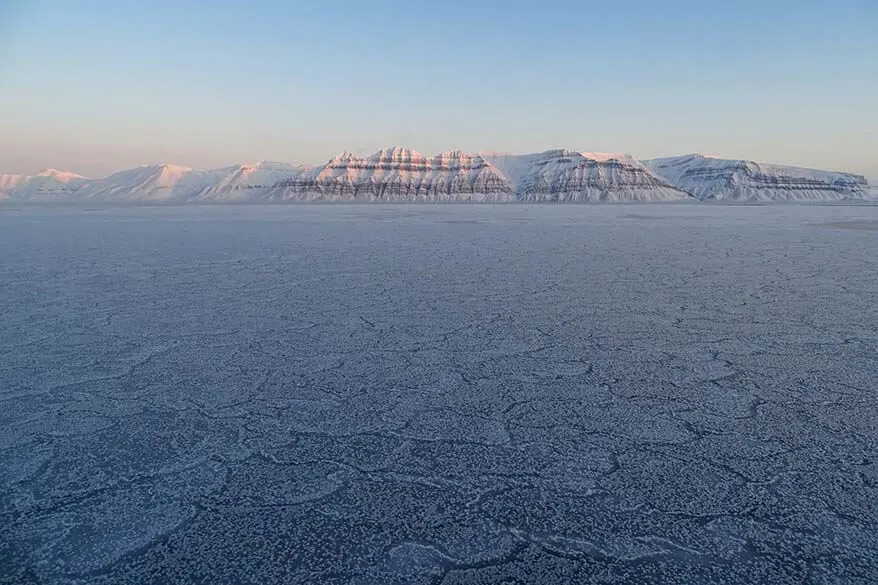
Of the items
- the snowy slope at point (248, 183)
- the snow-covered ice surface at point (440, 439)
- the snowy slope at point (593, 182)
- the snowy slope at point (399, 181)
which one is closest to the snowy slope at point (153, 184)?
the snowy slope at point (248, 183)

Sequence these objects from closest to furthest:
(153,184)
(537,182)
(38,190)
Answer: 1. (537,182)
2. (153,184)
3. (38,190)

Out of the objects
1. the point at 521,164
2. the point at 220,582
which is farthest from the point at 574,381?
the point at 521,164

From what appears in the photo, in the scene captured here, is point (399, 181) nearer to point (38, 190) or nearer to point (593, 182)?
point (593, 182)

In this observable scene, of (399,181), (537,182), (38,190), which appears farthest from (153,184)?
(537,182)

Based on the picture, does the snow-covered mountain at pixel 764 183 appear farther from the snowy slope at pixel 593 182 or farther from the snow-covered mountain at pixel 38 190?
the snow-covered mountain at pixel 38 190

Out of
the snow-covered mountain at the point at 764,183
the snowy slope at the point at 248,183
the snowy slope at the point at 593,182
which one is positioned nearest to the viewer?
the snowy slope at the point at 593,182

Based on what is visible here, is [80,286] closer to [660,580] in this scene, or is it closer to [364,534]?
[364,534]
